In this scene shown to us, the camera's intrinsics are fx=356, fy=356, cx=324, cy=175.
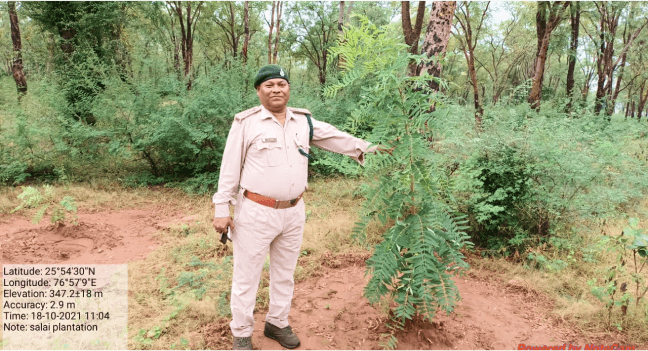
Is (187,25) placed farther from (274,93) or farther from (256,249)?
(256,249)

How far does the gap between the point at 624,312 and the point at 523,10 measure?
94.9ft

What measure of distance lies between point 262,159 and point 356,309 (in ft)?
6.25

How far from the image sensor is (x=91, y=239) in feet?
18.3

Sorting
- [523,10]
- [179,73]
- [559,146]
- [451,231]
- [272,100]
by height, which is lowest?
[451,231]

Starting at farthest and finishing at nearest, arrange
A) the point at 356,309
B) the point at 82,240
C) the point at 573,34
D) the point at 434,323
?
the point at 573,34 → the point at 82,240 → the point at 356,309 → the point at 434,323

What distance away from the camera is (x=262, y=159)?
8.86 ft

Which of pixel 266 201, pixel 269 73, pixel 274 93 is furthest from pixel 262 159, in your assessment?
pixel 269 73

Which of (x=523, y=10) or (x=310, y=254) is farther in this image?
(x=523, y=10)

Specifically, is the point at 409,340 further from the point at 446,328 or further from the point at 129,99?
the point at 129,99

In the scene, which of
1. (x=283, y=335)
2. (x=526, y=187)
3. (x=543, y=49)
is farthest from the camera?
(x=543, y=49)

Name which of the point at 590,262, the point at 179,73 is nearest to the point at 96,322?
the point at 590,262

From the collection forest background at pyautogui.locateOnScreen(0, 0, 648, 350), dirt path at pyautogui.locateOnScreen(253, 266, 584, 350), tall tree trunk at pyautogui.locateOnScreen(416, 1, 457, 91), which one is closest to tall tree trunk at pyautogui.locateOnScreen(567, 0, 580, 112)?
forest background at pyautogui.locateOnScreen(0, 0, 648, 350)

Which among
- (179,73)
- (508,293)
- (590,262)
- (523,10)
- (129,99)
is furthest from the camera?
(523,10)

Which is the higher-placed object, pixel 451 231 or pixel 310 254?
pixel 451 231
